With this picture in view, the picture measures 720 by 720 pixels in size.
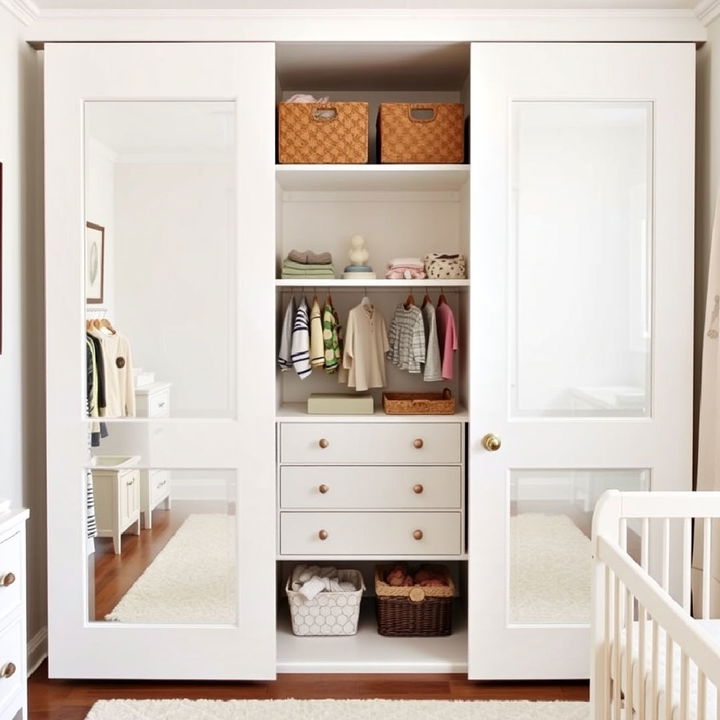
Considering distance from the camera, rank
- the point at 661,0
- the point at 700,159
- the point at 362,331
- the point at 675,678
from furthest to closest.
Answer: the point at 362,331
the point at 700,159
the point at 661,0
the point at 675,678

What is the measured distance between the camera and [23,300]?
2.95 meters

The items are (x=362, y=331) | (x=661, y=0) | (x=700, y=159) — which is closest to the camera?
(x=661, y=0)

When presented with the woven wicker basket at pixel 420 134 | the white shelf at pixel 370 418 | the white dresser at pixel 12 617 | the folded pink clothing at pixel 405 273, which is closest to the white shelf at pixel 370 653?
the white shelf at pixel 370 418

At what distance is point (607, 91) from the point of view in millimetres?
2816

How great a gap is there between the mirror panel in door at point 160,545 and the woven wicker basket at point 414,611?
620mm

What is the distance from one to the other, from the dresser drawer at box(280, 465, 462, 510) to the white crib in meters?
0.98

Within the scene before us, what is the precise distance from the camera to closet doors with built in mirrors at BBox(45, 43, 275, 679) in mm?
2822

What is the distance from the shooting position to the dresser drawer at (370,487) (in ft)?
9.78

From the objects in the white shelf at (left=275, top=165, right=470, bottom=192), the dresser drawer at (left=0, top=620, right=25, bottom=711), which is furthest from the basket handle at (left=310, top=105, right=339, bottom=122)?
the dresser drawer at (left=0, top=620, right=25, bottom=711)

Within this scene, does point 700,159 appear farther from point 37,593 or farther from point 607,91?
point 37,593

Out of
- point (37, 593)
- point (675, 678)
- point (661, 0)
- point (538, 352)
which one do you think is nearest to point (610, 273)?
point (538, 352)

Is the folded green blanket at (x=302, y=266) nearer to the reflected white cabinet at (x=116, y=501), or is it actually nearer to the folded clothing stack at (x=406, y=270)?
the folded clothing stack at (x=406, y=270)

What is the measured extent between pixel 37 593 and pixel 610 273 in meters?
2.42

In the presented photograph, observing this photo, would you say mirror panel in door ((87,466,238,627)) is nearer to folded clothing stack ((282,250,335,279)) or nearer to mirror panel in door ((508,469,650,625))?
folded clothing stack ((282,250,335,279))
